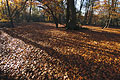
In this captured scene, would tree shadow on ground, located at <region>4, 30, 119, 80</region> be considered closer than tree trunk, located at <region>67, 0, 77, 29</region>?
Yes

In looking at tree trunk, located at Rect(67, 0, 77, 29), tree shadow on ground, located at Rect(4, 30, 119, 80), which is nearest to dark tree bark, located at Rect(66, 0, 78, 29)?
tree trunk, located at Rect(67, 0, 77, 29)

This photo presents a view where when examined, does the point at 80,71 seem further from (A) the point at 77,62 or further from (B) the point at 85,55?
(B) the point at 85,55

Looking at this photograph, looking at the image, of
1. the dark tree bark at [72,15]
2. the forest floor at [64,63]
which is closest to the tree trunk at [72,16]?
the dark tree bark at [72,15]

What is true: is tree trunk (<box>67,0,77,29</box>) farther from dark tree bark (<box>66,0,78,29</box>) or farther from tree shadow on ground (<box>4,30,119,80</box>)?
tree shadow on ground (<box>4,30,119,80</box>)

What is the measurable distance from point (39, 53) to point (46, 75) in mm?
1859

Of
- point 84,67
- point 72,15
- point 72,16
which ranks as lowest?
point 84,67

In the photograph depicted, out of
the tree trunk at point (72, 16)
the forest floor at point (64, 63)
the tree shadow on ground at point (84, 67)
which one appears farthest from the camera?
the tree trunk at point (72, 16)

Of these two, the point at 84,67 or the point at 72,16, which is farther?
the point at 72,16

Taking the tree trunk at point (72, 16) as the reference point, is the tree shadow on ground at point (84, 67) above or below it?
below

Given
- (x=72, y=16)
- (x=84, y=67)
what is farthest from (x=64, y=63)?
(x=72, y=16)

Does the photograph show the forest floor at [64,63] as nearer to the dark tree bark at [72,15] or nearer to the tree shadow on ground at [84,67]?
the tree shadow on ground at [84,67]

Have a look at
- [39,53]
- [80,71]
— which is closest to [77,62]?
[80,71]

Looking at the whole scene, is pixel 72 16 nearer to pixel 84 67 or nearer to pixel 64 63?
pixel 64 63

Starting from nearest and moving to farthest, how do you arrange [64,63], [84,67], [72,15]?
[84,67], [64,63], [72,15]
